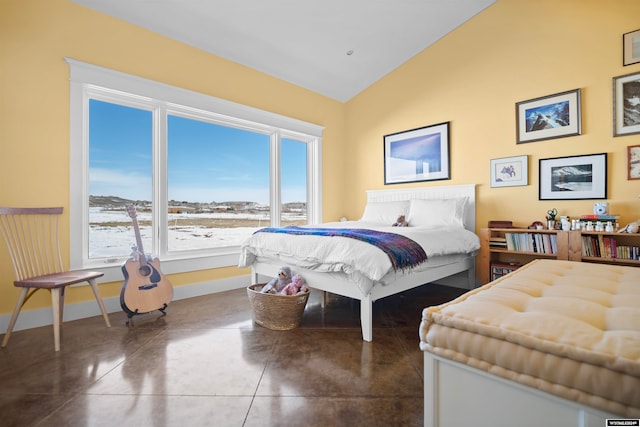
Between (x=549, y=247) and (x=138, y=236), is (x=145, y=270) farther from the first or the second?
(x=549, y=247)

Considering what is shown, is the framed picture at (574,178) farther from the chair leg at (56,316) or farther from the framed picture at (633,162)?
the chair leg at (56,316)

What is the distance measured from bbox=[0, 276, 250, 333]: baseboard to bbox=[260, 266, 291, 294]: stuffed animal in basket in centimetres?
118

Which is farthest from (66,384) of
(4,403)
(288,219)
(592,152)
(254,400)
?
(592,152)

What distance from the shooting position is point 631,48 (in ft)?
8.52

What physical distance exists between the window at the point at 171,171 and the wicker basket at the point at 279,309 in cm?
134

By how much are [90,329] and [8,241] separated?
0.83 m

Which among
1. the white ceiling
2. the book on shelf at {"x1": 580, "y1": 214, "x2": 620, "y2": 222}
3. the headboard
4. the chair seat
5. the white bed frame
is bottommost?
the white bed frame

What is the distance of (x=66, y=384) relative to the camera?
5.07 ft

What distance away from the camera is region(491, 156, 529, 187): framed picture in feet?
10.4

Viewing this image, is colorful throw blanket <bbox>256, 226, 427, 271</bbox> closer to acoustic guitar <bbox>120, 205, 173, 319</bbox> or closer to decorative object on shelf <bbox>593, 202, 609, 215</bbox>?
acoustic guitar <bbox>120, 205, 173, 319</bbox>

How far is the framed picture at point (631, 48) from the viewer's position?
257 centimetres

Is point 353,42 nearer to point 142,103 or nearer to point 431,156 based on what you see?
point 431,156

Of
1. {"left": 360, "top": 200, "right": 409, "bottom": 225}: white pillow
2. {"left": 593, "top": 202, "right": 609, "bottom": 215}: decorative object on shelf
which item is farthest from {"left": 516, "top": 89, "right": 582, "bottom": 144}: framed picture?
{"left": 360, "top": 200, "right": 409, "bottom": 225}: white pillow

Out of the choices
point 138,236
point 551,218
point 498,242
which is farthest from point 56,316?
point 551,218
